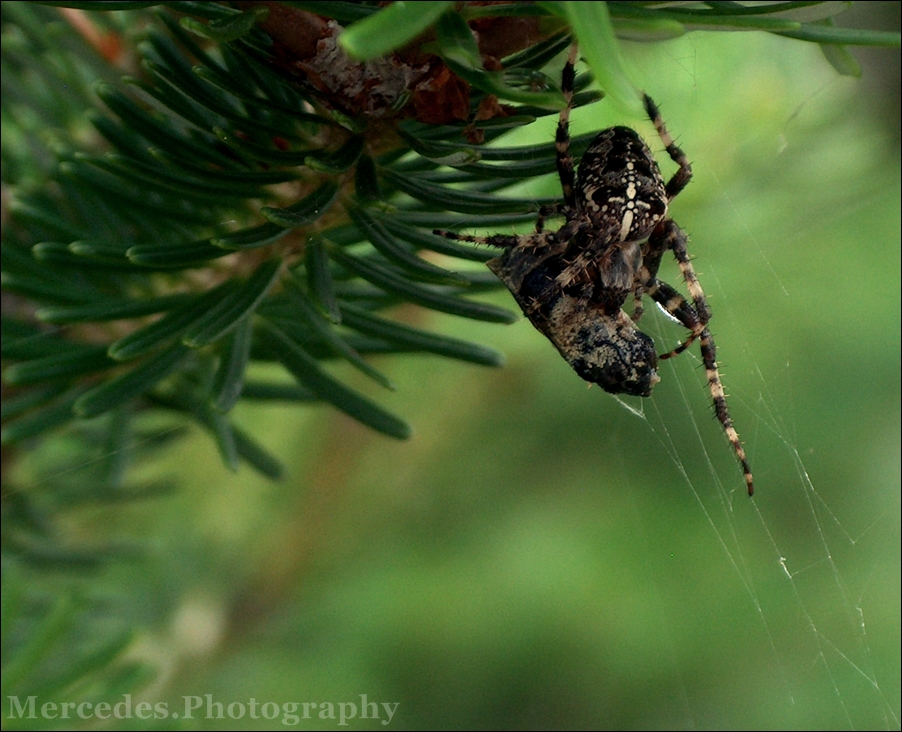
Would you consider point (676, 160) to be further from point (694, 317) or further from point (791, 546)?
point (791, 546)

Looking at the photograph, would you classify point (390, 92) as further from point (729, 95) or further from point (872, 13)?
point (872, 13)

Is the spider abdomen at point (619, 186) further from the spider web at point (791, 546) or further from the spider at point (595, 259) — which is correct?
the spider web at point (791, 546)

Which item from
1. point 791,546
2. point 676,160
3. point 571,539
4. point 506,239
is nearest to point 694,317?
point 676,160

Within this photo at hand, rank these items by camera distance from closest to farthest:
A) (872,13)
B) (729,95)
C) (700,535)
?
(729,95), (872,13), (700,535)

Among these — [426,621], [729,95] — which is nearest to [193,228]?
[729,95]

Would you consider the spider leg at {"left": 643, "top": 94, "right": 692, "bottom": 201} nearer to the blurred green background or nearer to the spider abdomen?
the spider abdomen

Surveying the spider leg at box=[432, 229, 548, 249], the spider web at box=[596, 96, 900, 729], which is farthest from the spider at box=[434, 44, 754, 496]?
the spider web at box=[596, 96, 900, 729]

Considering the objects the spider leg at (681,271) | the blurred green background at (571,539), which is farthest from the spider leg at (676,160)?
the blurred green background at (571,539)
